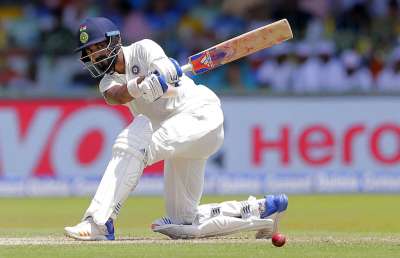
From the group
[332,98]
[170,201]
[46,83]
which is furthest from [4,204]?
[170,201]

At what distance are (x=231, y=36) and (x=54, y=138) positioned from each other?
287 cm

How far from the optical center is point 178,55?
1347cm

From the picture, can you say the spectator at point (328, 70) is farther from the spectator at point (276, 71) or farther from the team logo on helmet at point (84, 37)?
the team logo on helmet at point (84, 37)

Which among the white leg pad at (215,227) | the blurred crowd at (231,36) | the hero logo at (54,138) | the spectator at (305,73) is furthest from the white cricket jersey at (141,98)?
the spectator at (305,73)

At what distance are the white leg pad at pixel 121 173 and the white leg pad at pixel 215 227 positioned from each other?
0.56m

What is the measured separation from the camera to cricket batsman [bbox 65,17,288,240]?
5785mm

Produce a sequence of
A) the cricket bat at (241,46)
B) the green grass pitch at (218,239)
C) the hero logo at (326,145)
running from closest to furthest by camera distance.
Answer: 1. the green grass pitch at (218,239)
2. the cricket bat at (241,46)
3. the hero logo at (326,145)

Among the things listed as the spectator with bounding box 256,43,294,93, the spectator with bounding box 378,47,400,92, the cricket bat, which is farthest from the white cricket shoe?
the spectator with bounding box 378,47,400,92

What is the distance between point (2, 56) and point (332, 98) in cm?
418

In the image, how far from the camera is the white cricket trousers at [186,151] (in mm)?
5945

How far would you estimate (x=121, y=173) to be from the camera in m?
5.77

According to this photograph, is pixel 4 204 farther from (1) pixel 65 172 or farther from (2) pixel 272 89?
(2) pixel 272 89

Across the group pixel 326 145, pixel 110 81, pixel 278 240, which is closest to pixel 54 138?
pixel 326 145

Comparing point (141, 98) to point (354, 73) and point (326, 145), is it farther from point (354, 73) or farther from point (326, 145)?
point (354, 73)
